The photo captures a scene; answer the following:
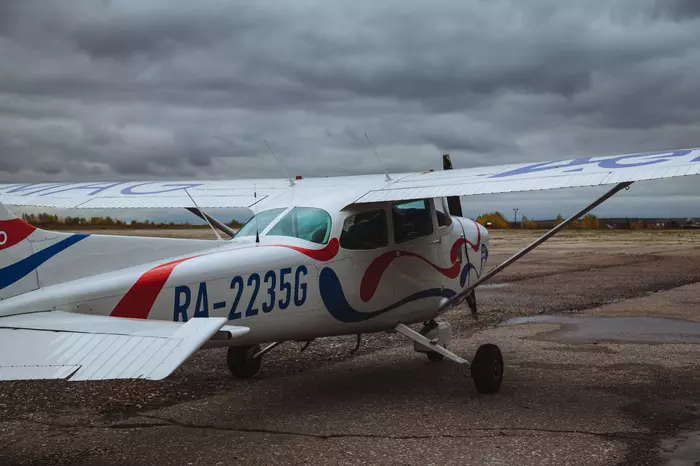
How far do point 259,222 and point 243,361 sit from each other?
205cm

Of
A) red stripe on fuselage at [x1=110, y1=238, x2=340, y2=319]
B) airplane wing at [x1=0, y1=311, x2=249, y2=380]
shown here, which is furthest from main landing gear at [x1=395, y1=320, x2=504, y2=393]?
airplane wing at [x1=0, y1=311, x2=249, y2=380]

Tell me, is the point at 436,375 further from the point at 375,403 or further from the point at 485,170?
the point at 485,170

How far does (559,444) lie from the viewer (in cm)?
606

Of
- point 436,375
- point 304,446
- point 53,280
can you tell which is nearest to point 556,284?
point 436,375

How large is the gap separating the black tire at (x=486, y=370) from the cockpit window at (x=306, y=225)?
2087 millimetres

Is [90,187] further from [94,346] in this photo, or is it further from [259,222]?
[94,346]

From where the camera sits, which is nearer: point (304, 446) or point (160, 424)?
point (304, 446)

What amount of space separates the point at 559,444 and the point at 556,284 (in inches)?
524

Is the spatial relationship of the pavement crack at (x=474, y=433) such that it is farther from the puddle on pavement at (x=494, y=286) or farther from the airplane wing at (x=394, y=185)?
the puddle on pavement at (x=494, y=286)

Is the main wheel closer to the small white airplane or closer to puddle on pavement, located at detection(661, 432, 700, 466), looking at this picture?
the small white airplane

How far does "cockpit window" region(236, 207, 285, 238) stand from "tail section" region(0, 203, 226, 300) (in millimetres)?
1302

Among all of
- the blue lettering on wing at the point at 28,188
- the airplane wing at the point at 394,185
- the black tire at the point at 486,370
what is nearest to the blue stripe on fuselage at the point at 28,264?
the airplane wing at the point at 394,185

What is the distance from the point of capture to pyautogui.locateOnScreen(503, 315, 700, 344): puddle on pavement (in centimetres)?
1098

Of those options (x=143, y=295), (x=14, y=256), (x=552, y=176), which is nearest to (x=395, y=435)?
(x=143, y=295)
